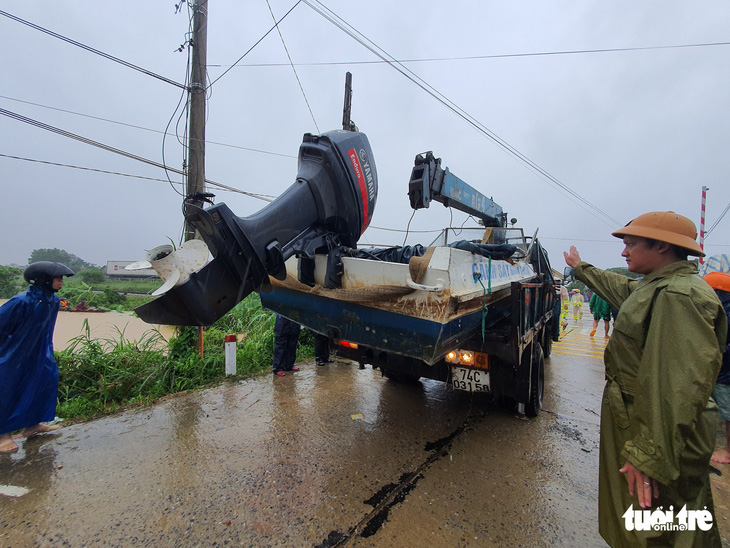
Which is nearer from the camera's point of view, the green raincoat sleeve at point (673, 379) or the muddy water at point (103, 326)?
the green raincoat sleeve at point (673, 379)

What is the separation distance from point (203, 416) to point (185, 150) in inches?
151

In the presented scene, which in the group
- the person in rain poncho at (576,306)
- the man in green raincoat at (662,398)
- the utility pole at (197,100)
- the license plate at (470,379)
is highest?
the utility pole at (197,100)

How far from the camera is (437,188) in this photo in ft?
12.8

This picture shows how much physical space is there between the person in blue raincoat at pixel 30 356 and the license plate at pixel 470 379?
11.7 feet

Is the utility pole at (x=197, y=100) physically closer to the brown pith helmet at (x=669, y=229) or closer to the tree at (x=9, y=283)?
the brown pith helmet at (x=669, y=229)

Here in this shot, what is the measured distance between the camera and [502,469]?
251 centimetres

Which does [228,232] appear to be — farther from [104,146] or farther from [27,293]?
[104,146]

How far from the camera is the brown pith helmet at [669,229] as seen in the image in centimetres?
137

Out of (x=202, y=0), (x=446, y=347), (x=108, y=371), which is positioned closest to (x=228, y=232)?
(x=446, y=347)

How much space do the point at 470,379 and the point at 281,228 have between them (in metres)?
2.10

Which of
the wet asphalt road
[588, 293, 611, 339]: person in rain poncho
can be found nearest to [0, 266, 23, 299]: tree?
the wet asphalt road

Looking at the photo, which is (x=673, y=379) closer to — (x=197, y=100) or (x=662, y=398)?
(x=662, y=398)

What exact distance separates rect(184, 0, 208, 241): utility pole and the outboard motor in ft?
9.15

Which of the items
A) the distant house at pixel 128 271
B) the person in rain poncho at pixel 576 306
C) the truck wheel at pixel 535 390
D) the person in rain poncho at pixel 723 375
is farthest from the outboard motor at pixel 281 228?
the person in rain poncho at pixel 576 306
